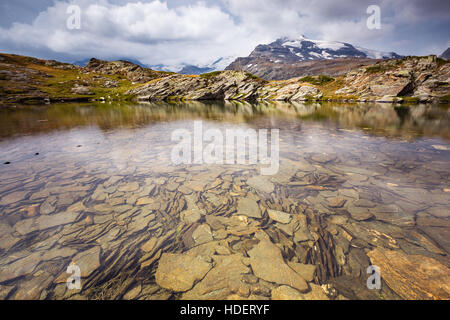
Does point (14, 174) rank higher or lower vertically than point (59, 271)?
higher

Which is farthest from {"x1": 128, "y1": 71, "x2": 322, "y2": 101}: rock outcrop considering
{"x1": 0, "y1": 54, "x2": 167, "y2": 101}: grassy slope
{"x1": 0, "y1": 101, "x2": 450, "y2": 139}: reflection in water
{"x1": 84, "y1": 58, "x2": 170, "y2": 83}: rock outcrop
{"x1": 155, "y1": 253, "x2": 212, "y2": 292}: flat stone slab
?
{"x1": 155, "y1": 253, "x2": 212, "y2": 292}: flat stone slab

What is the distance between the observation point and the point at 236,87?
132375 mm

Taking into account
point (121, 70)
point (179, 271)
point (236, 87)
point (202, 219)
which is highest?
point (121, 70)

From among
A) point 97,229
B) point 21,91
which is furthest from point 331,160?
point 21,91

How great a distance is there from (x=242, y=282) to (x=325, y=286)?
1891 millimetres

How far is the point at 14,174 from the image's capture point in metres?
9.95

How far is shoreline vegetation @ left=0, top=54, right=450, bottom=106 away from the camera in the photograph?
85062 mm

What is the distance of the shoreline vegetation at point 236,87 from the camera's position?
279 feet

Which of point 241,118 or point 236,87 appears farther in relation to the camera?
point 236,87

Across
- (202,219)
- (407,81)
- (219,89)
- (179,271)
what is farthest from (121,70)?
(179,271)

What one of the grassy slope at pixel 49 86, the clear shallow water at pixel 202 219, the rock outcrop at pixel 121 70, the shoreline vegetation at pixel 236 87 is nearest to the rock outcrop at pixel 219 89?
the shoreline vegetation at pixel 236 87

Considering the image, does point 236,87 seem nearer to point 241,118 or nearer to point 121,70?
point 241,118

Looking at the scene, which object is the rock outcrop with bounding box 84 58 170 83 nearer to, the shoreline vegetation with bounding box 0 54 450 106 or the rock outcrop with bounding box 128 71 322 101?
the shoreline vegetation with bounding box 0 54 450 106
